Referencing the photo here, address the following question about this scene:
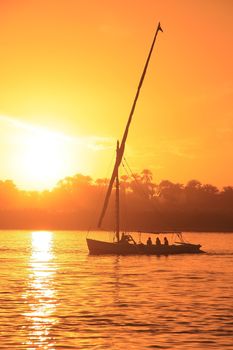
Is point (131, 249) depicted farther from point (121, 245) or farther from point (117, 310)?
point (117, 310)

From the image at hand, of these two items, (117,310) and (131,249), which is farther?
(131,249)

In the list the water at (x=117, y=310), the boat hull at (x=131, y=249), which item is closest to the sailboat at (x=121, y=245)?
the boat hull at (x=131, y=249)

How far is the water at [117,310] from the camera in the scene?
111 feet

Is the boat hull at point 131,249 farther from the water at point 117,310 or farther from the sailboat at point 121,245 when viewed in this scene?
the water at point 117,310

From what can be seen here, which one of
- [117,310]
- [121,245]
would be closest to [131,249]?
[121,245]

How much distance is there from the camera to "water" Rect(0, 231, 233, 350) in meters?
33.8

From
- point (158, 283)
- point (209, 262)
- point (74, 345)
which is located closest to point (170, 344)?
point (74, 345)

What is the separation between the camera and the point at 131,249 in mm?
102688

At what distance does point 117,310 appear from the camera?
4456 centimetres

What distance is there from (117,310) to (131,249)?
58.2 m

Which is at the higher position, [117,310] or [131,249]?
[131,249]

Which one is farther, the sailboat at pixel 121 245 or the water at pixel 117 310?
the sailboat at pixel 121 245

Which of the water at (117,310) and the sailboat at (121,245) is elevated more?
the sailboat at (121,245)

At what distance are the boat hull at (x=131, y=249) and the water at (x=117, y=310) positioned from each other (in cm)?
2352
